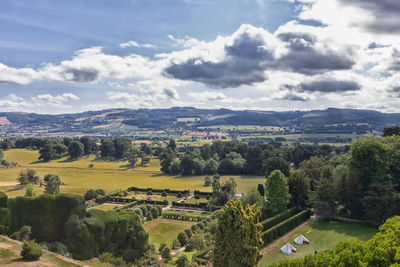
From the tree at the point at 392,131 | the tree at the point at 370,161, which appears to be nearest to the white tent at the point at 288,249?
the tree at the point at 370,161

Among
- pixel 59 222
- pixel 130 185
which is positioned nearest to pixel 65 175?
pixel 130 185

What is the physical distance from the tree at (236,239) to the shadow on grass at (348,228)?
25213 mm

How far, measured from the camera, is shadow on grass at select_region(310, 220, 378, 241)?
4375 centimetres

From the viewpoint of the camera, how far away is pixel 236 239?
2598cm

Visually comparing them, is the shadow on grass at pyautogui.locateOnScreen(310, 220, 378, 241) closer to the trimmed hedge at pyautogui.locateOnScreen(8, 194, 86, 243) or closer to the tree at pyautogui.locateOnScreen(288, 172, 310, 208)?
the tree at pyautogui.locateOnScreen(288, 172, 310, 208)

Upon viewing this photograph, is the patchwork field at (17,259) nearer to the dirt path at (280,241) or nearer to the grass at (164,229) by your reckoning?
the grass at (164,229)

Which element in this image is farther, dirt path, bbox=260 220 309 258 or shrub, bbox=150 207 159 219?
shrub, bbox=150 207 159 219

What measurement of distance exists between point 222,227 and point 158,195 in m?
57.3

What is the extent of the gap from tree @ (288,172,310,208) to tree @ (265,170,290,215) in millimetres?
4805

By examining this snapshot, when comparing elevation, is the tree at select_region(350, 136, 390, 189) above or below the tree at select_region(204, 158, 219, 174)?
above

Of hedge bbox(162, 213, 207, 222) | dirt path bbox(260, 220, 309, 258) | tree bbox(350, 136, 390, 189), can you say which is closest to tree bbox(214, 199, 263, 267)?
dirt path bbox(260, 220, 309, 258)

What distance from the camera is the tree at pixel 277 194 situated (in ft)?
172

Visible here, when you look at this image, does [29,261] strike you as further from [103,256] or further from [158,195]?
[158,195]

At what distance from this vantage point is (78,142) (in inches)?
5492
